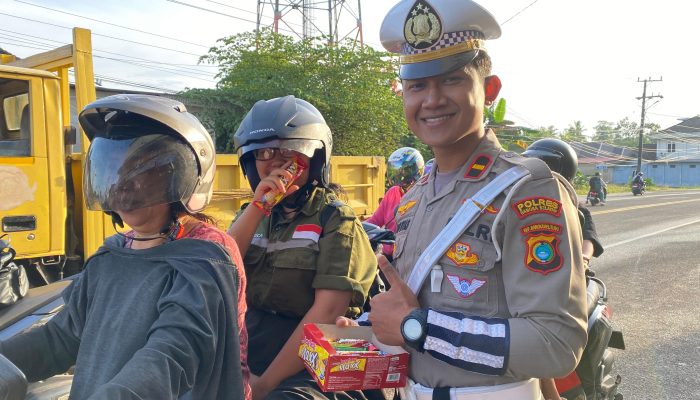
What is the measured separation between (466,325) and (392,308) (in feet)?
0.80

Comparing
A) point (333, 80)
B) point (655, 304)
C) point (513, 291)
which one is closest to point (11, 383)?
point (513, 291)

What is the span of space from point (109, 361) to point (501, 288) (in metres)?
1.06

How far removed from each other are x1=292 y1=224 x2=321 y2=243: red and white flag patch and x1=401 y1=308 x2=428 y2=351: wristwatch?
0.82 metres

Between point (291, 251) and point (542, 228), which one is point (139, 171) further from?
point (542, 228)

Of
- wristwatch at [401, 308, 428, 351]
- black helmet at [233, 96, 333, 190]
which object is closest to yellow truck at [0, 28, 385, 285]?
black helmet at [233, 96, 333, 190]

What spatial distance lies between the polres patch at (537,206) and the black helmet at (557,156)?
2590 mm

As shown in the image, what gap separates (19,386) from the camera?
1296 millimetres

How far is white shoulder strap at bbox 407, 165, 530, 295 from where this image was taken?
161 cm

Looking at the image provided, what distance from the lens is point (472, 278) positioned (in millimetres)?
1615

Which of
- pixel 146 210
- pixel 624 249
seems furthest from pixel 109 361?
pixel 624 249

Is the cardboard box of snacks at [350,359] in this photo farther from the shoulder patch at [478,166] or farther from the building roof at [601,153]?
the building roof at [601,153]

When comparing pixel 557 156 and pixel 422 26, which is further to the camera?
pixel 557 156

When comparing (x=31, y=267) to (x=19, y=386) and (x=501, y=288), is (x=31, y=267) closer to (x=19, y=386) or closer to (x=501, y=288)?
(x=19, y=386)

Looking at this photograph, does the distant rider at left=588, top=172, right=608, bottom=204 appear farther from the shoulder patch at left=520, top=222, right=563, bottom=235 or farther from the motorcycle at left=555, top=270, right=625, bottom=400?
the shoulder patch at left=520, top=222, right=563, bottom=235
